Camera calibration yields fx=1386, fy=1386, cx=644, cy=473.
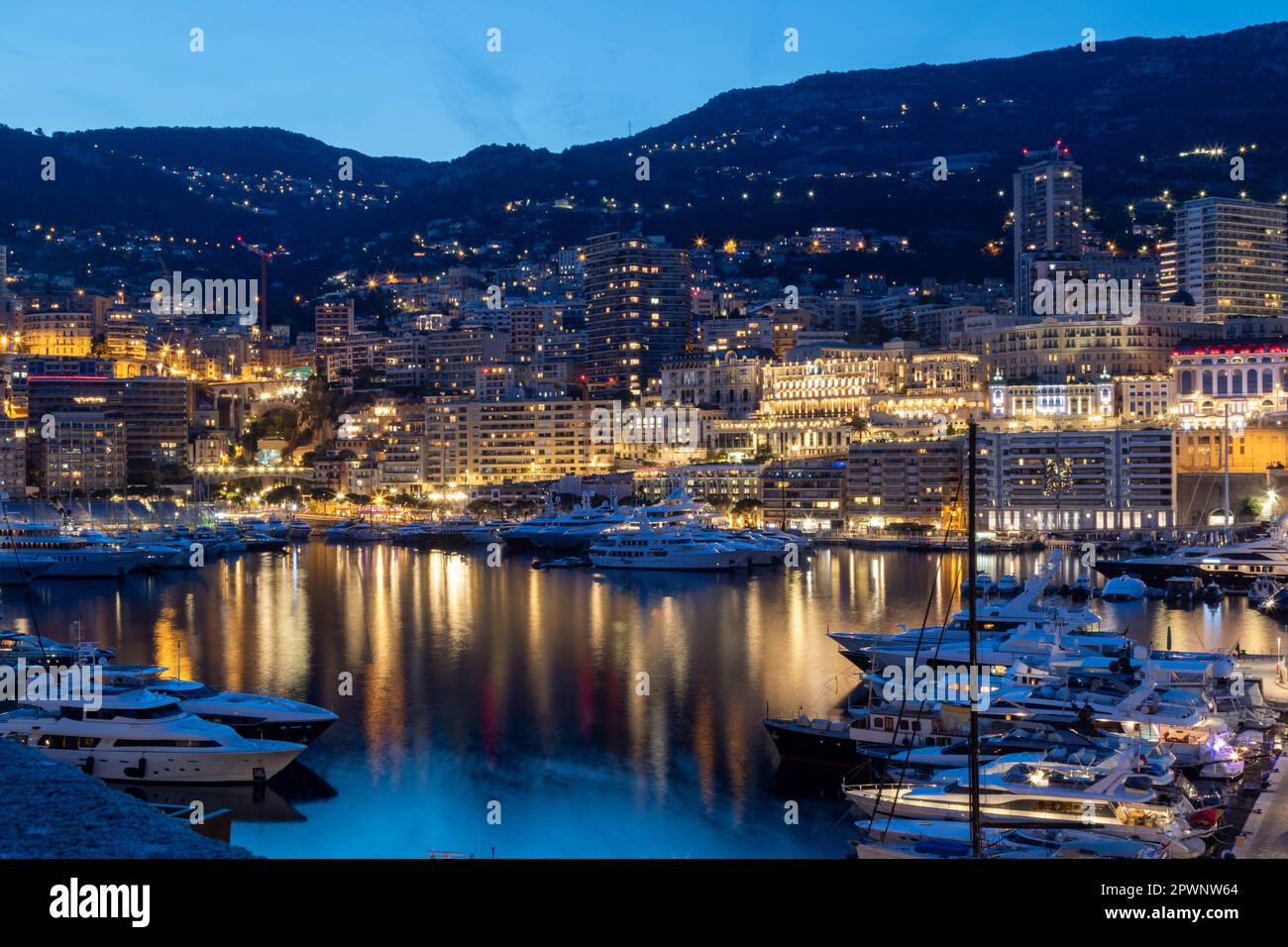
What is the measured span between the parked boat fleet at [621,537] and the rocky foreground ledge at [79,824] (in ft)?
106

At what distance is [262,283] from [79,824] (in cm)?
9196

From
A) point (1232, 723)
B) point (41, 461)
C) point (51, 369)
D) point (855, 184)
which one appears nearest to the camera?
point (1232, 723)

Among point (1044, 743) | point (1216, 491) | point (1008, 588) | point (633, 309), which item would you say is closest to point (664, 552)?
point (1008, 588)

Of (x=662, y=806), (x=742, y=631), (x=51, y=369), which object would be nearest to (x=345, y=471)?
(x=51, y=369)

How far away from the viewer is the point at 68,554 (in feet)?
119

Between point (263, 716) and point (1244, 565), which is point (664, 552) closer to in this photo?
point (1244, 565)

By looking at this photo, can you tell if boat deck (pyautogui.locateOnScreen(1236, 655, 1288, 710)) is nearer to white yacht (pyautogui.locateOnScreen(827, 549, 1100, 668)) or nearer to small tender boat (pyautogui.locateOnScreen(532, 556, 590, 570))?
white yacht (pyautogui.locateOnScreen(827, 549, 1100, 668))

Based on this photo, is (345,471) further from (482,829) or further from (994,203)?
(482,829)

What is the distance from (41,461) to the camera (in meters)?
61.1

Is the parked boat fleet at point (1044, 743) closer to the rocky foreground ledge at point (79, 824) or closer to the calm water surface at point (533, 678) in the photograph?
the calm water surface at point (533, 678)

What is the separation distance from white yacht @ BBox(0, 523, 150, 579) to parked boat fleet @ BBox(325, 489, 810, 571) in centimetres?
1108

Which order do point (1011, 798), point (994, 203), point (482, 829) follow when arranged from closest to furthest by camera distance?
point (1011, 798), point (482, 829), point (994, 203)
